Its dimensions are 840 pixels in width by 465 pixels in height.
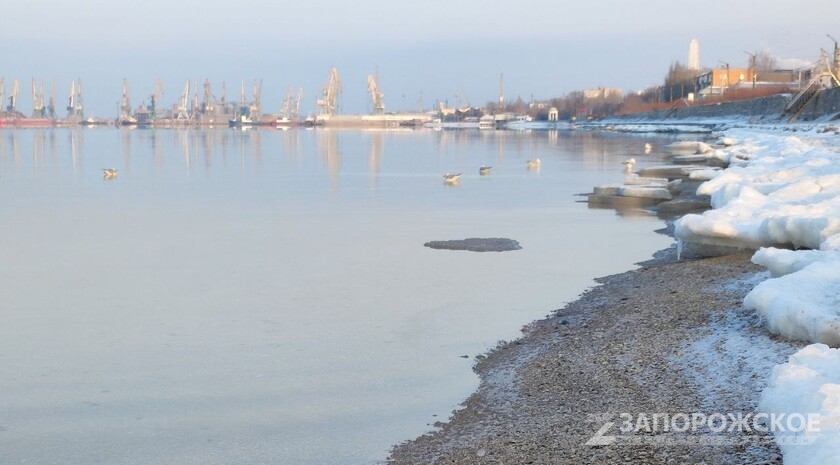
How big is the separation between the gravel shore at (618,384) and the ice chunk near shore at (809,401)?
13 cm

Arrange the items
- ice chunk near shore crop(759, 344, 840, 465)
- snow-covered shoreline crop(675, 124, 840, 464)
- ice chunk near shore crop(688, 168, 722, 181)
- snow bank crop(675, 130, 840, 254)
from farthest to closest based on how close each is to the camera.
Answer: ice chunk near shore crop(688, 168, 722, 181) < snow bank crop(675, 130, 840, 254) < snow-covered shoreline crop(675, 124, 840, 464) < ice chunk near shore crop(759, 344, 840, 465)

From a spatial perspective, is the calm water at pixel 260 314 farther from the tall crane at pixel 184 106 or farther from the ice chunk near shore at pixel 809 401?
the tall crane at pixel 184 106

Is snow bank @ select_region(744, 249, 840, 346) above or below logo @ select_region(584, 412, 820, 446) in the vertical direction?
above

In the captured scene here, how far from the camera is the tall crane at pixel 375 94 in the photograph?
134 meters

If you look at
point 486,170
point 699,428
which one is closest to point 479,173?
point 486,170

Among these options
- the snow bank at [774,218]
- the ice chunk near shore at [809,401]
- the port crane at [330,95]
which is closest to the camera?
the ice chunk near shore at [809,401]

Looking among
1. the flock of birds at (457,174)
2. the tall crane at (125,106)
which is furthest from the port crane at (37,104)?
the flock of birds at (457,174)

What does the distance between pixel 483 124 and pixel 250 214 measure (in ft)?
370

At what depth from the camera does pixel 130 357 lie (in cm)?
537

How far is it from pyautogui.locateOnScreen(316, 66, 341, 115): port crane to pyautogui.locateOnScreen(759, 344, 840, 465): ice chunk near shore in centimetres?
12613

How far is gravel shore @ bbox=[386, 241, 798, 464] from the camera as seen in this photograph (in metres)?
3.57

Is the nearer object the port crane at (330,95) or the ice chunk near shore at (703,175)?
the ice chunk near shore at (703,175)

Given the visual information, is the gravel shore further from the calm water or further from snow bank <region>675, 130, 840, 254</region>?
snow bank <region>675, 130, 840, 254</region>

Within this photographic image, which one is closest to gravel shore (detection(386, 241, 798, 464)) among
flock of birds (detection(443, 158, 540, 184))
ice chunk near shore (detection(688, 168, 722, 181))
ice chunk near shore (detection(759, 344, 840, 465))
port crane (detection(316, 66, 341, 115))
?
ice chunk near shore (detection(759, 344, 840, 465))
